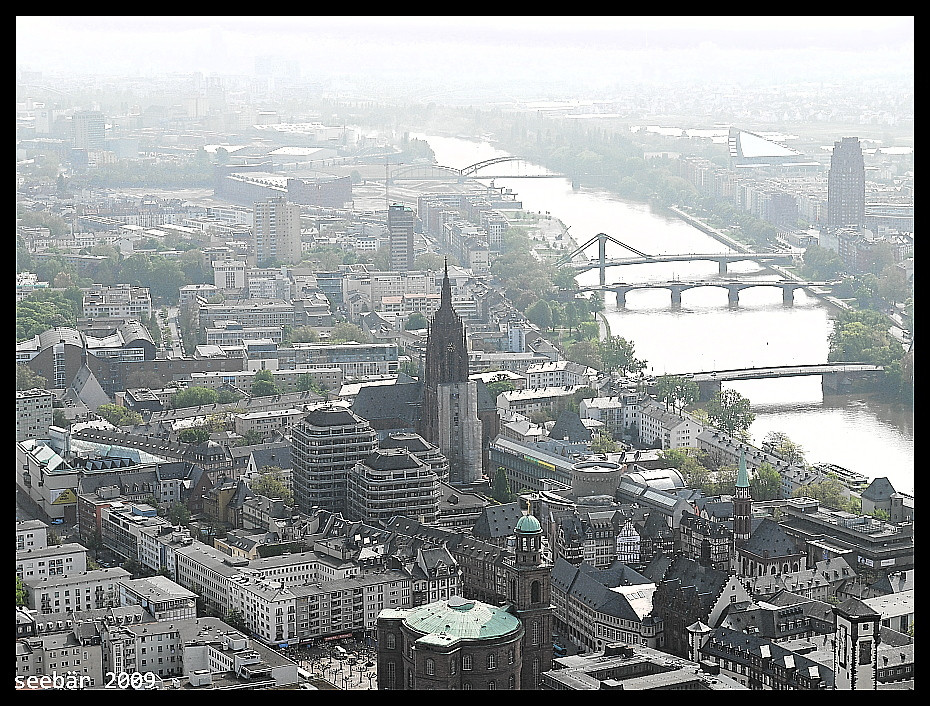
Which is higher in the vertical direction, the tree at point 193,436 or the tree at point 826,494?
the tree at point 193,436

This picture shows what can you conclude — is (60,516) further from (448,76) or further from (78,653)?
(448,76)

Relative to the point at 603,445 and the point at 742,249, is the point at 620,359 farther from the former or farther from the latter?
the point at 742,249

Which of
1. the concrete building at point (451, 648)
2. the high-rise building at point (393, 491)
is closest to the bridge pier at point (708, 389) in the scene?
the high-rise building at point (393, 491)

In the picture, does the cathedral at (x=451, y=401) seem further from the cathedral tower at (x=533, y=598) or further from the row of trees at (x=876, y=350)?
the row of trees at (x=876, y=350)

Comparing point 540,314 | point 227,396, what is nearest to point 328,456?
point 227,396

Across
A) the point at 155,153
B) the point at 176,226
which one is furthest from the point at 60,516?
the point at 155,153

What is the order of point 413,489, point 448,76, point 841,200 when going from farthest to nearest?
point 448,76
point 841,200
point 413,489
